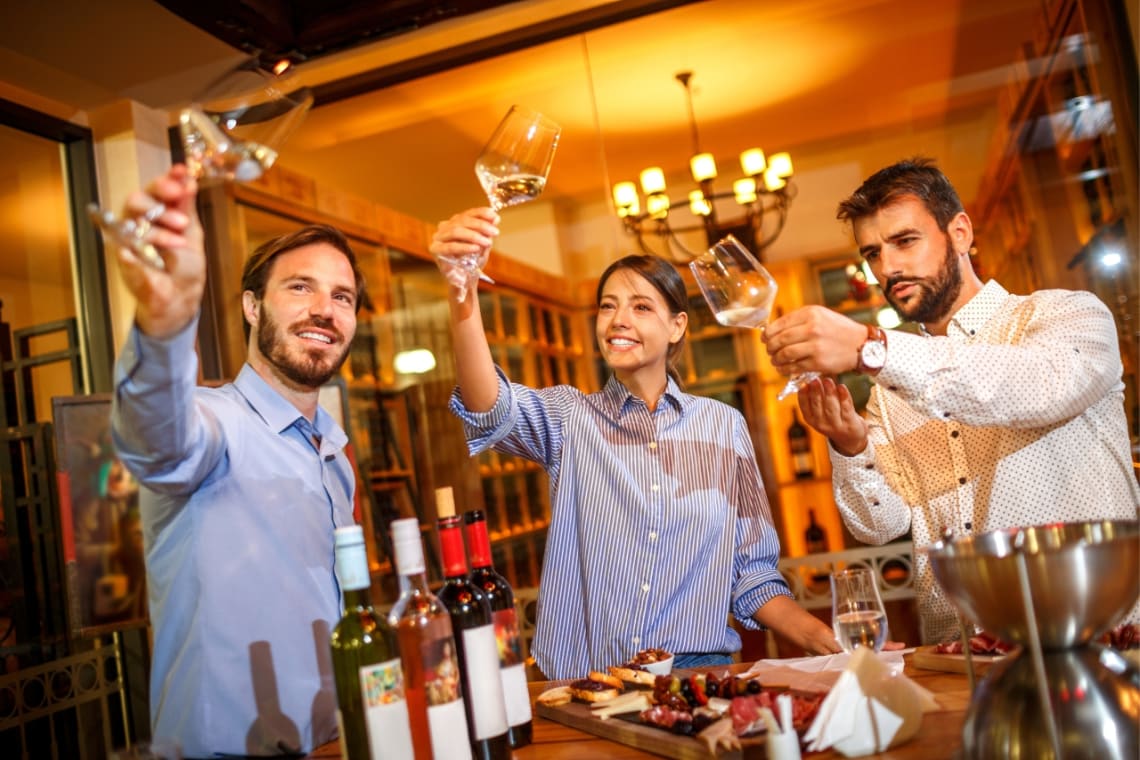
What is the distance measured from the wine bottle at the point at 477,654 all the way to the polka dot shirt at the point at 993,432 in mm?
720

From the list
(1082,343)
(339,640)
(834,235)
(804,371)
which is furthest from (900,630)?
(339,640)

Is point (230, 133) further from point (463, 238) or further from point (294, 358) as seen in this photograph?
point (294, 358)

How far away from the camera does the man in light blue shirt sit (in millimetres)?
1476

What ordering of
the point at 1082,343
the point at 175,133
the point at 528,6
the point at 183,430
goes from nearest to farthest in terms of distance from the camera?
1. the point at 183,430
2. the point at 1082,343
3. the point at 528,6
4. the point at 175,133

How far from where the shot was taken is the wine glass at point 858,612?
136 cm

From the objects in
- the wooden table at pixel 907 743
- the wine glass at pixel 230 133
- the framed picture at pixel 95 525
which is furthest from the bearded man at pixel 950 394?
the framed picture at pixel 95 525

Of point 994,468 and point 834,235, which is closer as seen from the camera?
point 994,468

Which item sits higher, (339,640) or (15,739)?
(339,640)

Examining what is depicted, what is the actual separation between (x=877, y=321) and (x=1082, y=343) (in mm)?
2268

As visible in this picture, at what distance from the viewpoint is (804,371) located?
143cm

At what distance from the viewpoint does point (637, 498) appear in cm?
216

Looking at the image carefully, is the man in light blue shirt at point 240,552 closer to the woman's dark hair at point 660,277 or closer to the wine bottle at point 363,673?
the wine bottle at point 363,673

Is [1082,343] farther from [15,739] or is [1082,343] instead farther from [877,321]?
[15,739]

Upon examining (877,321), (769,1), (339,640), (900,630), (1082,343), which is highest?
(769,1)
